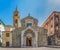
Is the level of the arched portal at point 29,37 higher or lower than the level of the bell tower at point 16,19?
lower

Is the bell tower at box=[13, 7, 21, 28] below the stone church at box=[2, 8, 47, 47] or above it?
above

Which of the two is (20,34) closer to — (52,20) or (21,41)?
(21,41)

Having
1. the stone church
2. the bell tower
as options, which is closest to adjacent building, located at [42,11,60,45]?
the stone church

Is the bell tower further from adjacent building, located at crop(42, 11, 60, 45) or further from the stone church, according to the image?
adjacent building, located at crop(42, 11, 60, 45)

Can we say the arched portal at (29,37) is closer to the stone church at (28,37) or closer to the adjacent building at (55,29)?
the stone church at (28,37)

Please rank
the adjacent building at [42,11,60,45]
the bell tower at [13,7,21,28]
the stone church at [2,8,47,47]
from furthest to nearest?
the bell tower at [13,7,21,28] < the adjacent building at [42,11,60,45] < the stone church at [2,8,47,47]

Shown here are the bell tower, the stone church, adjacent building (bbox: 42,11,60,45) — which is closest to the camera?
the stone church

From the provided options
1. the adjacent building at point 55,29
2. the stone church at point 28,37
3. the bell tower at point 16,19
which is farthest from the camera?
the bell tower at point 16,19

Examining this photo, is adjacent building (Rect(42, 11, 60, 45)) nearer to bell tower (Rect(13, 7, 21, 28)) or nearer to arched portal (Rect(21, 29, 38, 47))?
arched portal (Rect(21, 29, 38, 47))

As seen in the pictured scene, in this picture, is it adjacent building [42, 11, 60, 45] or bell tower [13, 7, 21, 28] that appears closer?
adjacent building [42, 11, 60, 45]

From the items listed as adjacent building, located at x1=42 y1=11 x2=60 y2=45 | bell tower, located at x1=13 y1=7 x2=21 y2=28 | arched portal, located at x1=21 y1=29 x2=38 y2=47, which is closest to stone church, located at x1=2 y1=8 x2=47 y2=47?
arched portal, located at x1=21 y1=29 x2=38 y2=47

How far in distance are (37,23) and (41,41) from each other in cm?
708

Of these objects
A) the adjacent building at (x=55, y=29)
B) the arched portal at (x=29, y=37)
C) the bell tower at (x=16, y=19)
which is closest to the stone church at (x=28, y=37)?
the arched portal at (x=29, y=37)

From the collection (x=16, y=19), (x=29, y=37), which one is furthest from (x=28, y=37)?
(x=16, y=19)
